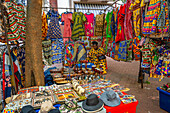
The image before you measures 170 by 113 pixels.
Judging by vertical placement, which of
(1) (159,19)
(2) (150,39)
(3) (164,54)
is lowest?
(3) (164,54)

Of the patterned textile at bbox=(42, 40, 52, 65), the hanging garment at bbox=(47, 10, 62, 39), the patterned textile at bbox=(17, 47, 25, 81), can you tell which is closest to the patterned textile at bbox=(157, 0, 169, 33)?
the patterned textile at bbox=(17, 47, 25, 81)

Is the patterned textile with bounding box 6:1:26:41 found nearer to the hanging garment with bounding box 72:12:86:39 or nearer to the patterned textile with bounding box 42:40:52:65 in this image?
the patterned textile with bounding box 42:40:52:65

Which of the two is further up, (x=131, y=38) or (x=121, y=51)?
(x=131, y=38)

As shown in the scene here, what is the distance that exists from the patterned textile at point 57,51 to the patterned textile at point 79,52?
681 millimetres

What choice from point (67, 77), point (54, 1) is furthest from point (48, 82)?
point (54, 1)

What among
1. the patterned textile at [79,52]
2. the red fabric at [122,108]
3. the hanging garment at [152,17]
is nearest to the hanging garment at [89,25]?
the patterned textile at [79,52]

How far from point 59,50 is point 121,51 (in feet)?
8.67

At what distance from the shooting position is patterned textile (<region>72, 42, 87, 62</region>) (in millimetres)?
5324

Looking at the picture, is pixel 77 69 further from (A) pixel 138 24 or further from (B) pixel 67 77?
(A) pixel 138 24

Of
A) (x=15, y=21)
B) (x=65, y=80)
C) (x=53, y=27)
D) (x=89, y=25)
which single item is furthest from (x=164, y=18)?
(x=53, y=27)

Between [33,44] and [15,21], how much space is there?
593mm

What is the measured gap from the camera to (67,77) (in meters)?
3.38

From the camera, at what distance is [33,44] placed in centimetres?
282

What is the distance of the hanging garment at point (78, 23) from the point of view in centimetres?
542
